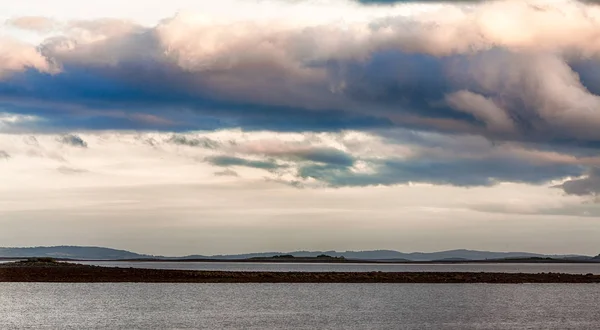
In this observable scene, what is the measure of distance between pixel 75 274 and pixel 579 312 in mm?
76859

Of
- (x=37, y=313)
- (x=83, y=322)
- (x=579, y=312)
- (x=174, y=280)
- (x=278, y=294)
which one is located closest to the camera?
(x=83, y=322)

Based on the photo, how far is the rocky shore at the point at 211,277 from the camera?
122m

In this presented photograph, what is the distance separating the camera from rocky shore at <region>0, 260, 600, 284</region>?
122438 millimetres

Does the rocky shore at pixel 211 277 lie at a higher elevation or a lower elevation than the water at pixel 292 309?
higher

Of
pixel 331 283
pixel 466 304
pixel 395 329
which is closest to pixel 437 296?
pixel 466 304

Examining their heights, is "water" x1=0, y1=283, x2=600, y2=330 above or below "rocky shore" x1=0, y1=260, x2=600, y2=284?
below

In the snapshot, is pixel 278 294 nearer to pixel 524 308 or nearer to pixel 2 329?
pixel 524 308

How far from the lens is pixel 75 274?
404 feet

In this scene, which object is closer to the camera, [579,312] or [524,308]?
[579,312]

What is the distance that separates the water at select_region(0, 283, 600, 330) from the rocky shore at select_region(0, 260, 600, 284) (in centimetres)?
1553

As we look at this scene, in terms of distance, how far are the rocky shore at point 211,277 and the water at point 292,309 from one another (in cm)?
1553

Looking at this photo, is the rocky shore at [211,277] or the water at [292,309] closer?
the water at [292,309]

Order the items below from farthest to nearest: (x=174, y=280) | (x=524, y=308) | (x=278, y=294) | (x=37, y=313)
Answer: (x=174, y=280)
(x=278, y=294)
(x=524, y=308)
(x=37, y=313)

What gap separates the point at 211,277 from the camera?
12431cm
